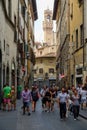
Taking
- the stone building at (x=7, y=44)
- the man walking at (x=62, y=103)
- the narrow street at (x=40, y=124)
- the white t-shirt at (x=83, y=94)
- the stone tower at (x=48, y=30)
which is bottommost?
the narrow street at (x=40, y=124)

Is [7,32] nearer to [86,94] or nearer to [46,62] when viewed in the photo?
[86,94]

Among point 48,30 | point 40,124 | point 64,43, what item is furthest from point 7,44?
point 48,30

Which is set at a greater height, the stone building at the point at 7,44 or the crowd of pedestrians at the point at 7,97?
the stone building at the point at 7,44

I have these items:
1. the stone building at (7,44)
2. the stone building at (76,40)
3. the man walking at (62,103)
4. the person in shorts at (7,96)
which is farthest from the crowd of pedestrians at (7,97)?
the stone building at (76,40)

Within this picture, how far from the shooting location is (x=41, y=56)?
12612 cm

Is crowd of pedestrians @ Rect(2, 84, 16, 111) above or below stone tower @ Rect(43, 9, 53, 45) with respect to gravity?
below

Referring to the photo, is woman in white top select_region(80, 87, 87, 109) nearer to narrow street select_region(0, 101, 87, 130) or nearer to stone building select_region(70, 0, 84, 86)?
stone building select_region(70, 0, 84, 86)

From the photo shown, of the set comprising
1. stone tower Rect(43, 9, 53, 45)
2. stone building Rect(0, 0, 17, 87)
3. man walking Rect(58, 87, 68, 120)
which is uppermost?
stone tower Rect(43, 9, 53, 45)

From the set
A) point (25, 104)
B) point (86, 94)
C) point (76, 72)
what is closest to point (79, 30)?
point (76, 72)

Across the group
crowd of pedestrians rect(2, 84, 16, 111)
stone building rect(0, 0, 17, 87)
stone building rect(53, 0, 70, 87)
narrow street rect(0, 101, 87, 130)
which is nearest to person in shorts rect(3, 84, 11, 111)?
crowd of pedestrians rect(2, 84, 16, 111)

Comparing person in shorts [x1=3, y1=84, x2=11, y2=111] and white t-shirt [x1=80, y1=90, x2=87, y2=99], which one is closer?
person in shorts [x1=3, y1=84, x2=11, y2=111]

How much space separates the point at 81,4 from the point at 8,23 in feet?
19.7

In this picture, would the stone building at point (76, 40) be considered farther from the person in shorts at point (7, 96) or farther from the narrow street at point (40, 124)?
the narrow street at point (40, 124)

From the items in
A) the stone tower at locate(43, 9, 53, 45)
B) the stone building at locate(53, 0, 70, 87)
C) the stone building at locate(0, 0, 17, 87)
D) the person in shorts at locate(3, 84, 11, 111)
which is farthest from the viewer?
the stone tower at locate(43, 9, 53, 45)
